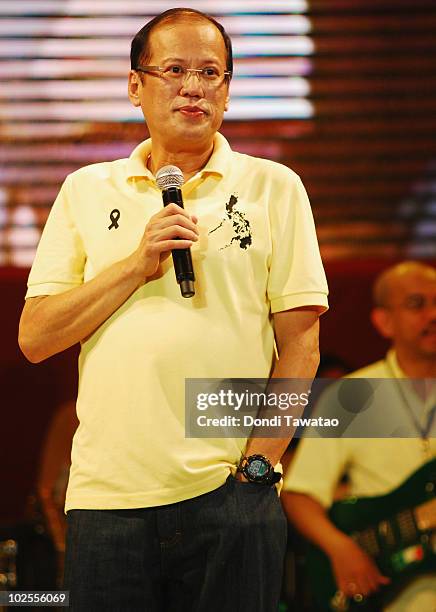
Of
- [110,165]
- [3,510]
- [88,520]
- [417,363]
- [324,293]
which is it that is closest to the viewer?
[88,520]

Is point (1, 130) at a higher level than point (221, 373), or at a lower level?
higher

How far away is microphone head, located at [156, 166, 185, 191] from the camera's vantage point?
1.80 metres

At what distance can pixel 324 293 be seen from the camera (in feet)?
5.98

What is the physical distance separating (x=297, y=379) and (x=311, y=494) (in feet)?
4.49

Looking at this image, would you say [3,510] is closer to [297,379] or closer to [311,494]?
[311,494]

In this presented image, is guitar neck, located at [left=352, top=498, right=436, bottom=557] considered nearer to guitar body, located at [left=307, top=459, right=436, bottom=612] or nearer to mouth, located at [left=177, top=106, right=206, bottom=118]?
guitar body, located at [left=307, top=459, right=436, bottom=612]

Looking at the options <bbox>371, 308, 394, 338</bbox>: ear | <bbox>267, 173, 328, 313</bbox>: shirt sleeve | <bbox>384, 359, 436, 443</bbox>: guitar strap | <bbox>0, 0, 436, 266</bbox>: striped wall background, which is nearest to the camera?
<bbox>267, 173, 328, 313</bbox>: shirt sleeve

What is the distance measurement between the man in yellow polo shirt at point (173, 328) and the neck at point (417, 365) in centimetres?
113

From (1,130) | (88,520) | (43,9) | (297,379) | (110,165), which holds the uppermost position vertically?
(43,9)

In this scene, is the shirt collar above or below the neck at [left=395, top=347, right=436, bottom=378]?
above

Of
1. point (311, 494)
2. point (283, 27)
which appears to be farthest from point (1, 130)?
point (311, 494)

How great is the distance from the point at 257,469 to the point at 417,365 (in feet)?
4.38

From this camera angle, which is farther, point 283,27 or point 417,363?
point 283,27

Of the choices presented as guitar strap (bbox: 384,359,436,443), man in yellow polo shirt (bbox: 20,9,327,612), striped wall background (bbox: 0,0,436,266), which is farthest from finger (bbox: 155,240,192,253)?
striped wall background (bbox: 0,0,436,266)
